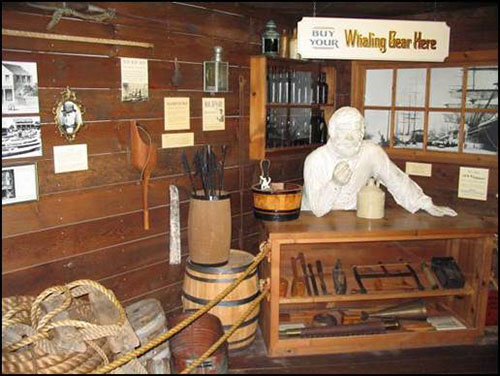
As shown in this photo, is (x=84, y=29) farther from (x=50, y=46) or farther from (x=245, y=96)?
(x=245, y=96)

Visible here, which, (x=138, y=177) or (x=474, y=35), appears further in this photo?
(x=474, y=35)

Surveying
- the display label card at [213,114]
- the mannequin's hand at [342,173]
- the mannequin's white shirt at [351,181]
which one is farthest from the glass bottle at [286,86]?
the mannequin's hand at [342,173]

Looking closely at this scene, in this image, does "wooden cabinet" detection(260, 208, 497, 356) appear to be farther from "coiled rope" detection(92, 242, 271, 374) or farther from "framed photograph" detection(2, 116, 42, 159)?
"framed photograph" detection(2, 116, 42, 159)

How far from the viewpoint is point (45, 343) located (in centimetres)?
228

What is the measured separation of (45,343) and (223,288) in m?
1.00

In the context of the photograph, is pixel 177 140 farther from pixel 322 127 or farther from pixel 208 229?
pixel 322 127

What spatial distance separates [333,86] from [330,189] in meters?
1.39

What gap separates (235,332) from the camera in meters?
2.98

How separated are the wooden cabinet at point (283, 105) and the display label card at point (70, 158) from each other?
139 cm

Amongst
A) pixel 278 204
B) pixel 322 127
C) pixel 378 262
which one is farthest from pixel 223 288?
pixel 322 127

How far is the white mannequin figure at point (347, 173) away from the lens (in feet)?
10.4

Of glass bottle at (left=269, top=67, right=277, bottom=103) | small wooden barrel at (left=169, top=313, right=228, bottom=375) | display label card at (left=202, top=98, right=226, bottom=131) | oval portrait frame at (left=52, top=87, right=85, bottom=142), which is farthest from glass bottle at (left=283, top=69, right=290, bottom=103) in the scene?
small wooden barrel at (left=169, top=313, right=228, bottom=375)

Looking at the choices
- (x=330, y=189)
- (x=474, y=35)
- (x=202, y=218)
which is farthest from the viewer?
(x=474, y=35)

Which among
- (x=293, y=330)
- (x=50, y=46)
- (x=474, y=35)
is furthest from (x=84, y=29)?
(x=474, y=35)
